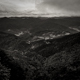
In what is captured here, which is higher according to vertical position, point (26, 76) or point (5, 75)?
point (5, 75)

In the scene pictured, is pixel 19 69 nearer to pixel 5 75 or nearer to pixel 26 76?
pixel 26 76

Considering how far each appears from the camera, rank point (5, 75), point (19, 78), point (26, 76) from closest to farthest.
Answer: point (5, 75) < point (19, 78) < point (26, 76)

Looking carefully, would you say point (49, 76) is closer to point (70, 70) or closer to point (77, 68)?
point (70, 70)

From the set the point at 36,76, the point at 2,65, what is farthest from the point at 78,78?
the point at 2,65

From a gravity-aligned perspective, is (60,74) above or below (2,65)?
below

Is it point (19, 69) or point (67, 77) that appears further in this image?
point (19, 69)

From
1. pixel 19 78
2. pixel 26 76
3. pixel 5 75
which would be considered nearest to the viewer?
pixel 5 75

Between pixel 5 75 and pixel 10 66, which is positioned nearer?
pixel 5 75

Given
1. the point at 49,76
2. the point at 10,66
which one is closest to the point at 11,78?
the point at 10,66
